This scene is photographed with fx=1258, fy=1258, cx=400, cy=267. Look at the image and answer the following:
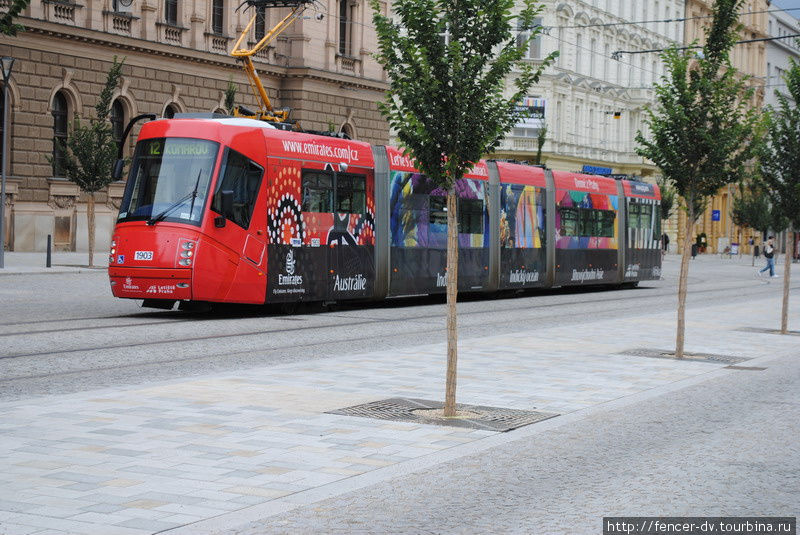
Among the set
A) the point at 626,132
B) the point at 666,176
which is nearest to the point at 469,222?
the point at 666,176

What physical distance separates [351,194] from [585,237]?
12.7 meters

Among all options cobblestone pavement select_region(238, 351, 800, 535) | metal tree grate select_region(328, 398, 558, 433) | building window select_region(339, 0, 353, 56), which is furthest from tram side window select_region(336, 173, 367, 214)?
building window select_region(339, 0, 353, 56)

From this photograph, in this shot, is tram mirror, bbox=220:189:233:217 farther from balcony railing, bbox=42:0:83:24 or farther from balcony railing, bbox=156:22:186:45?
balcony railing, bbox=156:22:186:45

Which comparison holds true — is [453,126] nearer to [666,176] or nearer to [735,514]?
[735,514]

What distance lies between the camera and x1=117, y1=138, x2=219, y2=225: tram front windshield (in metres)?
20.3

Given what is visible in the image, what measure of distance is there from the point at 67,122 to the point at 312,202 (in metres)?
20.8

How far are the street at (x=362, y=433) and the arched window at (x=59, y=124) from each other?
21.5 meters

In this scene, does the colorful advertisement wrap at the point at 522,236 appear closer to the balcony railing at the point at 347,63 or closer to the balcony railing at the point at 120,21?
the balcony railing at the point at 120,21

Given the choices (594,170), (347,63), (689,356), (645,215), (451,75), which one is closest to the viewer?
(451,75)

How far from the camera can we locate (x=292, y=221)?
72.5 feet

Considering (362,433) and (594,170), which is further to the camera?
(594,170)

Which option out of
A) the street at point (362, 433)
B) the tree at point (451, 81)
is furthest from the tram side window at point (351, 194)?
the tree at point (451, 81)

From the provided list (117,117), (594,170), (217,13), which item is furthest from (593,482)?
(217,13)

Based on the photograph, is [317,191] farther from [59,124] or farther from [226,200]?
[59,124]
